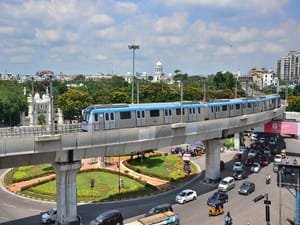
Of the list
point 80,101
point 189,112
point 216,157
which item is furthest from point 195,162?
point 80,101

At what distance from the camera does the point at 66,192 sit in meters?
35.9

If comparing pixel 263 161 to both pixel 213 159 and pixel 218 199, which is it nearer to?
pixel 213 159

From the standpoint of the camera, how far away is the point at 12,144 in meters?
31.5

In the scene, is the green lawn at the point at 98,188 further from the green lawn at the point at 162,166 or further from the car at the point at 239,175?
the car at the point at 239,175

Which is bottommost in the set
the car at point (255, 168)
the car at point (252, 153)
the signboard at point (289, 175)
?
the car at point (255, 168)

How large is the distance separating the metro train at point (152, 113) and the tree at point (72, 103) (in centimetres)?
6521

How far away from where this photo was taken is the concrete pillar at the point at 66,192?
3556cm

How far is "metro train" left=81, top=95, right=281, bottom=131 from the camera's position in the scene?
38.3 metres

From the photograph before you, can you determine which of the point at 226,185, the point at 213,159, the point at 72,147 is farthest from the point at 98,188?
the point at 72,147

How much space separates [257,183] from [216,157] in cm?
706

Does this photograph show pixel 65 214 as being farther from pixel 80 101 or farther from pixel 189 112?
pixel 80 101

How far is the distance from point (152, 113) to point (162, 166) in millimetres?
22346

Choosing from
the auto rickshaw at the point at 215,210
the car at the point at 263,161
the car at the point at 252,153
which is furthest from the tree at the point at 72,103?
the auto rickshaw at the point at 215,210

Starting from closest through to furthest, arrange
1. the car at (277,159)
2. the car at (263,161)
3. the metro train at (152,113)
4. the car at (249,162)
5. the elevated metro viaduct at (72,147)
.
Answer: the elevated metro viaduct at (72,147) < the metro train at (152,113) < the car at (249,162) < the car at (263,161) < the car at (277,159)
